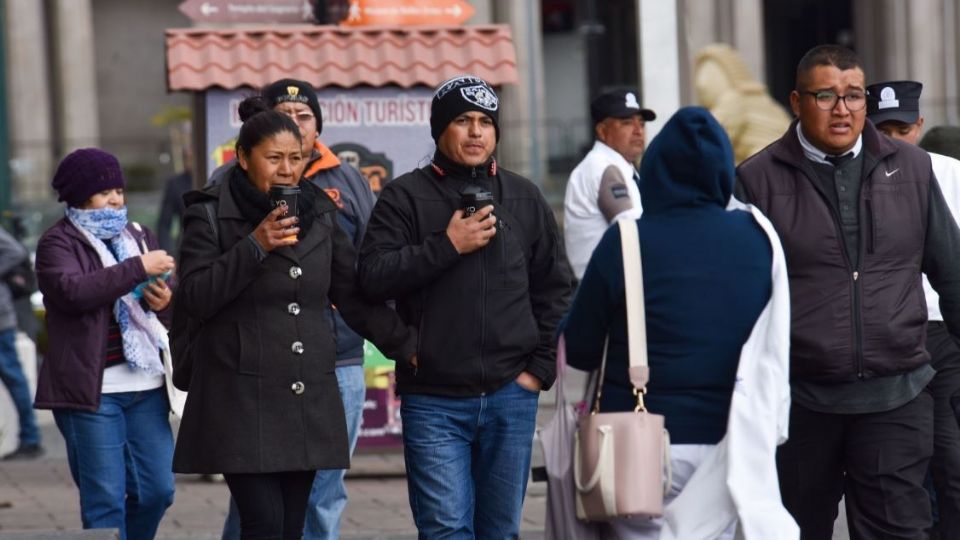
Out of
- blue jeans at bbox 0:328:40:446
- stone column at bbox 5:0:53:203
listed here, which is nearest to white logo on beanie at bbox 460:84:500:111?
blue jeans at bbox 0:328:40:446

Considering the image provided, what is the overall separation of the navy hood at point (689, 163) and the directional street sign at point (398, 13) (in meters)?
6.11

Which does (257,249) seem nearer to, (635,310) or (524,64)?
(635,310)

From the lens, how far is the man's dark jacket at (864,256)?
19.8 ft

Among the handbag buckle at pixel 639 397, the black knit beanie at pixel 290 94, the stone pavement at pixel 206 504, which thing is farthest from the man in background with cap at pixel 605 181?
the handbag buckle at pixel 639 397

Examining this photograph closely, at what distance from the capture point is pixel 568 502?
5383 millimetres

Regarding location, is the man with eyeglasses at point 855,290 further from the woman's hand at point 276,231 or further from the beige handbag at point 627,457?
the woman's hand at point 276,231

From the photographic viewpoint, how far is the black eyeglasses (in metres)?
6.16

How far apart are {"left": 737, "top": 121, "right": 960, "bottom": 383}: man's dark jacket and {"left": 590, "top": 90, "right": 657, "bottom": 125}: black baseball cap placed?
3.51 m

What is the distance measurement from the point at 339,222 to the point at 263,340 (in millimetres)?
1175

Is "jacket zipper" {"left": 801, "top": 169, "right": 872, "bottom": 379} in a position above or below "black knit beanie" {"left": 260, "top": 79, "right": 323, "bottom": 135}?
below

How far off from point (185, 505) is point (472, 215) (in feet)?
15.3

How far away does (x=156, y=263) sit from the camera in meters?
7.15

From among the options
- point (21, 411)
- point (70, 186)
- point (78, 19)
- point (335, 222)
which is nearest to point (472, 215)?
point (335, 222)

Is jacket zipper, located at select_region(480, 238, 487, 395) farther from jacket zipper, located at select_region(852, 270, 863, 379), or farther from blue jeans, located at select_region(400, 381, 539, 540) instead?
jacket zipper, located at select_region(852, 270, 863, 379)
